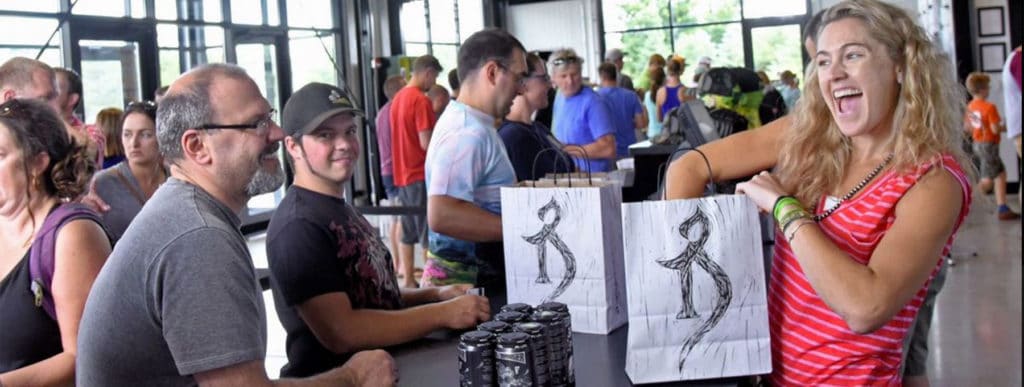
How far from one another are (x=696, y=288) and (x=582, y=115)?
175 inches

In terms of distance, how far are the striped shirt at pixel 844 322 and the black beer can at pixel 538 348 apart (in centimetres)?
43

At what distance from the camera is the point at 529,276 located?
200cm

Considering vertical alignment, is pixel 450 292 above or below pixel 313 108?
below

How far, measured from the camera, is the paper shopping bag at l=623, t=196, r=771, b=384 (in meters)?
1.62

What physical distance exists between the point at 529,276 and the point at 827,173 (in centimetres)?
61

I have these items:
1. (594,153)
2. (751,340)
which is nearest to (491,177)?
(751,340)

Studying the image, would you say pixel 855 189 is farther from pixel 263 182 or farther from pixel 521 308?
pixel 263 182

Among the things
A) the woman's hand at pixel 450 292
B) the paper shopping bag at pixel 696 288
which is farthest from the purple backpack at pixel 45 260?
the paper shopping bag at pixel 696 288

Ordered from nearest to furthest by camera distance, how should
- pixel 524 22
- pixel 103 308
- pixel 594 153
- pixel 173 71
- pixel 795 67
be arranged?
pixel 103 308 < pixel 594 153 < pixel 173 71 < pixel 795 67 < pixel 524 22

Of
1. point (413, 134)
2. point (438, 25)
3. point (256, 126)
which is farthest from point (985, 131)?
point (256, 126)

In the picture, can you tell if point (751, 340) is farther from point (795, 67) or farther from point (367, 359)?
point (795, 67)

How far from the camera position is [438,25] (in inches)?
576

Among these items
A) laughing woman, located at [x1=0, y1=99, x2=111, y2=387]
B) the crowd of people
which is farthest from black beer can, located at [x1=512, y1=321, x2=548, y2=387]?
laughing woman, located at [x1=0, y1=99, x2=111, y2=387]

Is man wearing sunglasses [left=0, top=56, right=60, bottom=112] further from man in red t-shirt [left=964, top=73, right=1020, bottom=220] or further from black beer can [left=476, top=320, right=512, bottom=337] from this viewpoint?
man in red t-shirt [left=964, top=73, right=1020, bottom=220]
